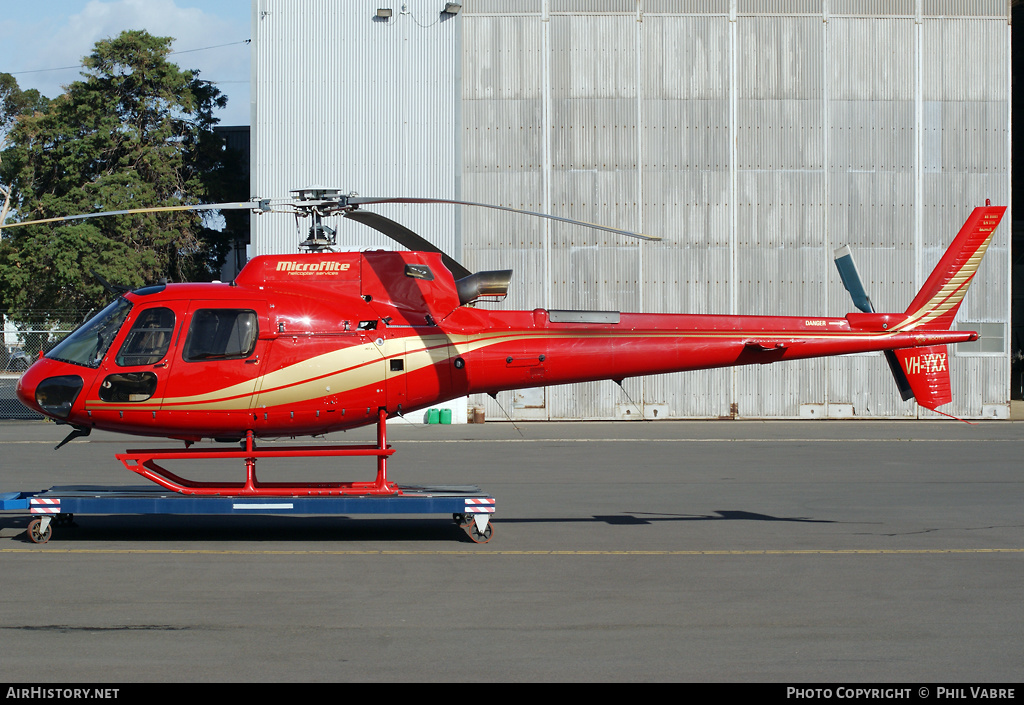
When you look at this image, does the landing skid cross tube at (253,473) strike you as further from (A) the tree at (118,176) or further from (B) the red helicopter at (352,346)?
(A) the tree at (118,176)

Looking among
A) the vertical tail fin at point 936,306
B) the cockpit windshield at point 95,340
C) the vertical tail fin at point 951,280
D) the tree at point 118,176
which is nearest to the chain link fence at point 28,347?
the tree at point 118,176

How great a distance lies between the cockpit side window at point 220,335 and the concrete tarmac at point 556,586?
207 cm

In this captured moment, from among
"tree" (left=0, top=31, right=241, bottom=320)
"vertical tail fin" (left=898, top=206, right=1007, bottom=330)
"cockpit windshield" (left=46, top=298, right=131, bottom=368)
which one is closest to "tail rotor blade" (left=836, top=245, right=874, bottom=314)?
"vertical tail fin" (left=898, top=206, right=1007, bottom=330)

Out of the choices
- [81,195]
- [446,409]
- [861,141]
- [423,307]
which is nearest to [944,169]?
[861,141]

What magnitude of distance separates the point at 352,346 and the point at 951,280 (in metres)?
7.25

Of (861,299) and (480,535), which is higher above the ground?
(861,299)

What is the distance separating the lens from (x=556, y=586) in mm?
8188

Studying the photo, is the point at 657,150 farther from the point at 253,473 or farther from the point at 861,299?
the point at 253,473

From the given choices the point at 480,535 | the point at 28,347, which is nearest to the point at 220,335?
the point at 480,535

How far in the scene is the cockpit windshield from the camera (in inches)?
400

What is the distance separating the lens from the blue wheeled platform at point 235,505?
9633mm

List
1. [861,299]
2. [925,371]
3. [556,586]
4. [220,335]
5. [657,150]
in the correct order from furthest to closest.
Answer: [657,150] < [861,299] < [925,371] < [220,335] < [556,586]

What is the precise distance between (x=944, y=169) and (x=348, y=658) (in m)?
26.3

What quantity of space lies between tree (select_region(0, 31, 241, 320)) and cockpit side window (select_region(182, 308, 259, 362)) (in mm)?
24928
